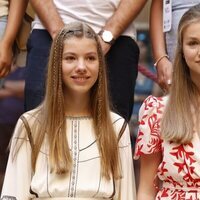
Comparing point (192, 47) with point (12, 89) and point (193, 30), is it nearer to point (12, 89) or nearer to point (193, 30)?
point (193, 30)

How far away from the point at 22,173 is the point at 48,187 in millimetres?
142

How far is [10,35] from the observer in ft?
11.6

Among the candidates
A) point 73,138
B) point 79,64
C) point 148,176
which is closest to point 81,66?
point 79,64

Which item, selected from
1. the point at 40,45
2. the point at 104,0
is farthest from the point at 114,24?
the point at 40,45

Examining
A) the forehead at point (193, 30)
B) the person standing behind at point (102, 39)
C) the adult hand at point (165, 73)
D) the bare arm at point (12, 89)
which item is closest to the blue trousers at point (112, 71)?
the person standing behind at point (102, 39)

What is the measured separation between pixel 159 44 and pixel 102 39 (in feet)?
1.11

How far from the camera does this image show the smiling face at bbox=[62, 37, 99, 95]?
311 centimetres

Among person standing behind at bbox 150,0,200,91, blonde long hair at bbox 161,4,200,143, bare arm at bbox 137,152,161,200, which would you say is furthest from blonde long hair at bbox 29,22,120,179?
person standing behind at bbox 150,0,200,91

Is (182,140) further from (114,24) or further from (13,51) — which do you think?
(13,51)

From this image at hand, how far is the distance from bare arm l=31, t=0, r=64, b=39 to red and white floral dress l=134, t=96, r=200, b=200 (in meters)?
0.57

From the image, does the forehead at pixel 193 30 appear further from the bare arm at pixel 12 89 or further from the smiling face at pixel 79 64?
the bare arm at pixel 12 89

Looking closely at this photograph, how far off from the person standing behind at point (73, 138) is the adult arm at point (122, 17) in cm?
17

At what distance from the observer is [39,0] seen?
3.43m

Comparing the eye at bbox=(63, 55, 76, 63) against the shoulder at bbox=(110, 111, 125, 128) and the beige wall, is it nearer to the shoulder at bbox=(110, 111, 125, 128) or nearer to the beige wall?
the shoulder at bbox=(110, 111, 125, 128)
